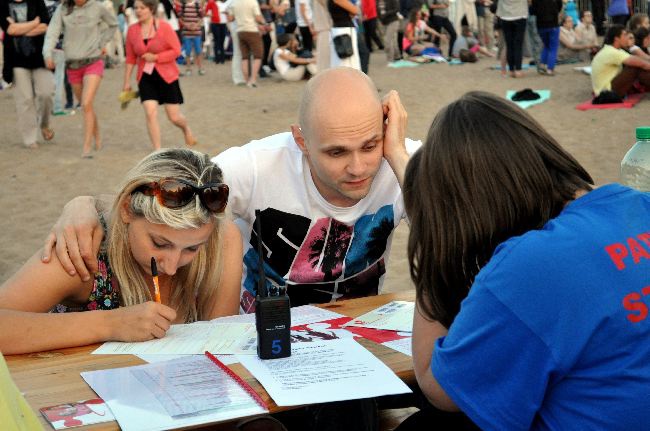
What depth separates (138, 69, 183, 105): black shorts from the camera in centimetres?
907

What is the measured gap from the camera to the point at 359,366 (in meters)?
2.28

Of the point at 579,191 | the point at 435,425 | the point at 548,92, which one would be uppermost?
the point at 579,191

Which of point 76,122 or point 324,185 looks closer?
point 324,185

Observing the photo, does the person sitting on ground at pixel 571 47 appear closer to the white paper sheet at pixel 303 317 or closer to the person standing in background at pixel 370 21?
the person standing in background at pixel 370 21

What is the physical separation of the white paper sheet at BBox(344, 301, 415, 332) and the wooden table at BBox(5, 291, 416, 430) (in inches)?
6.1

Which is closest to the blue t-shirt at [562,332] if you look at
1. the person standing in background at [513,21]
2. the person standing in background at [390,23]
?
the person standing in background at [513,21]

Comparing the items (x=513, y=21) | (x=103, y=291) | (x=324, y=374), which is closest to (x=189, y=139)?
(x=513, y=21)

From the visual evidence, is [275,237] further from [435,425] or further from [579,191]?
[579,191]

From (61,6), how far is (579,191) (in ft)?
27.6

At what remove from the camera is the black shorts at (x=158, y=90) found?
9.07 metres

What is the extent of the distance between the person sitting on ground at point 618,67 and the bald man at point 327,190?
9.03 meters

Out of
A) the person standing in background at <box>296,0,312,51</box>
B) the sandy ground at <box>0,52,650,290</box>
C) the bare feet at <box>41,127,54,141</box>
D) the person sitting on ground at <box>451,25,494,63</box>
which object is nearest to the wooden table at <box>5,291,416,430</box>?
the sandy ground at <box>0,52,650,290</box>

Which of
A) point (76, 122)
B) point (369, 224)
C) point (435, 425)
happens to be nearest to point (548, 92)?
point (76, 122)

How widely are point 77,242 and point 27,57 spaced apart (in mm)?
7725
